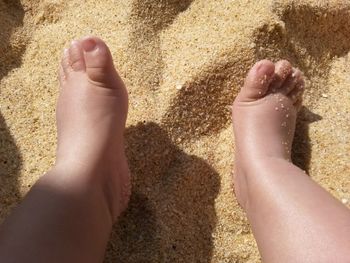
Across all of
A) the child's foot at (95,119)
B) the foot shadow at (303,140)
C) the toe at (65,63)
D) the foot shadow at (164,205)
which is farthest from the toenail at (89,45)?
the foot shadow at (303,140)

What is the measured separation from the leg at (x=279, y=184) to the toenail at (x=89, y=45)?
0.49 m

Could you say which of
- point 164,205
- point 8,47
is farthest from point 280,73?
point 8,47

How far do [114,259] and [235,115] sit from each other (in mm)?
584

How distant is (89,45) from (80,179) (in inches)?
17.0

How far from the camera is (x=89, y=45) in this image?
1519mm

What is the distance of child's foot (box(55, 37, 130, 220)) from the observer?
1.43 meters

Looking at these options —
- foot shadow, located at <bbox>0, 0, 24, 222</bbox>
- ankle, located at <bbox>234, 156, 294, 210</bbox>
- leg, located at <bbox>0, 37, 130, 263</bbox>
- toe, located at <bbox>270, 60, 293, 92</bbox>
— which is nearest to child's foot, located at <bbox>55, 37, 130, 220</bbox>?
leg, located at <bbox>0, 37, 130, 263</bbox>

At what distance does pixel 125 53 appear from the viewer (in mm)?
1661

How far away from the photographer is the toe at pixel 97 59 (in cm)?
150

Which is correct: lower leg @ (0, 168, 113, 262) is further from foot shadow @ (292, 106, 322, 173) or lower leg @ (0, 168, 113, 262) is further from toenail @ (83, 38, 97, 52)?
foot shadow @ (292, 106, 322, 173)

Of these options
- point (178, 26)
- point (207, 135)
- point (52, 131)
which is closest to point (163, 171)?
point (207, 135)

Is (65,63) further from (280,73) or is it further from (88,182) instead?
(280,73)

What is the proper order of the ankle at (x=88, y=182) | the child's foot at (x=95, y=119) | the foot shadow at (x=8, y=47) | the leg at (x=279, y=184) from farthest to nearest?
the foot shadow at (x=8, y=47), the child's foot at (x=95, y=119), the ankle at (x=88, y=182), the leg at (x=279, y=184)

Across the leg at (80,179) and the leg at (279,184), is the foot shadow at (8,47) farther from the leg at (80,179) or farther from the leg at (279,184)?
the leg at (279,184)
